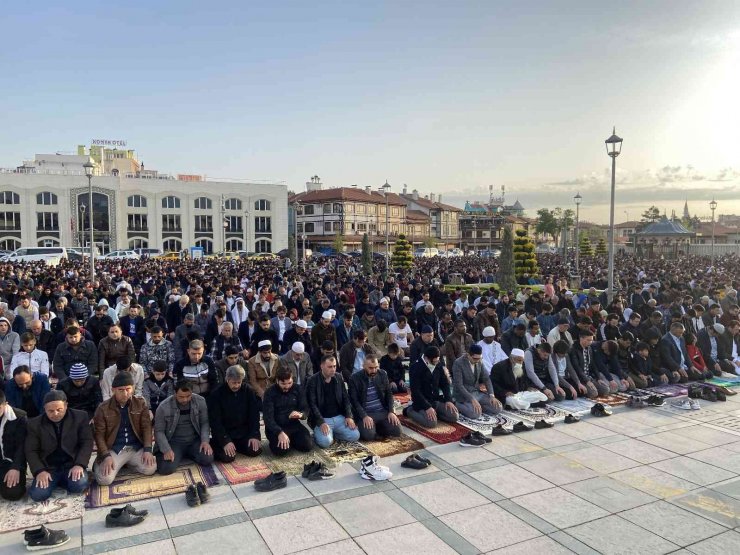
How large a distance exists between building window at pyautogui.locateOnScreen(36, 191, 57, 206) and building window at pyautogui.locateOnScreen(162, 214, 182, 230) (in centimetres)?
1208

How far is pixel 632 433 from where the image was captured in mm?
8336

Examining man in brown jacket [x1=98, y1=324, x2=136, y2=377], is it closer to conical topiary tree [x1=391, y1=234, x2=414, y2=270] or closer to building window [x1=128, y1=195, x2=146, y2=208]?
conical topiary tree [x1=391, y1=234, x2=414, y2=270]

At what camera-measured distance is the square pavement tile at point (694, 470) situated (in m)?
6.73

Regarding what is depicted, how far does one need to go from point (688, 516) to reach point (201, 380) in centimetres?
598

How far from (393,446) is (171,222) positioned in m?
68.9

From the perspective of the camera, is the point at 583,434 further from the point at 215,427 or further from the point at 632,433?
the point at 215,427

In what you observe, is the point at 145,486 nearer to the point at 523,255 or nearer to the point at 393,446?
the point at 393,446

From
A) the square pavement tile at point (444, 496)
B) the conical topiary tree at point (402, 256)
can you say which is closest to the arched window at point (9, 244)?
the conical topiary tree at point (402, 256)

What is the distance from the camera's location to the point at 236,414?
7.45m

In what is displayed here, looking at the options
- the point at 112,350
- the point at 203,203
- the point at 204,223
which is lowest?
the point at 112,350

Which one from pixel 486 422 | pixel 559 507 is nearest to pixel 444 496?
pixel 559 507

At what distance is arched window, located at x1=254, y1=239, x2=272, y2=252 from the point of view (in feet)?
248

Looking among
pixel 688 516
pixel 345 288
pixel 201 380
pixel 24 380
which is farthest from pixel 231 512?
pixel 345 288

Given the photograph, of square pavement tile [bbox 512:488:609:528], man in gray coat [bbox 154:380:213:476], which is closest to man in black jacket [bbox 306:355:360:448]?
man in gray coat [bbox 154:380:213:476]
